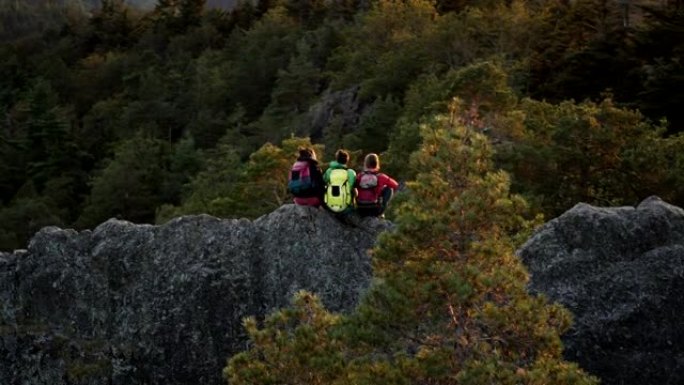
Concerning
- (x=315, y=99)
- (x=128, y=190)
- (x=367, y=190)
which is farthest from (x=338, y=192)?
(x=315, y=99)

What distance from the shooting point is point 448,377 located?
11133 mm

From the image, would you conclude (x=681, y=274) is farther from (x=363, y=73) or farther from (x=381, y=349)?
(x=363, y=73)

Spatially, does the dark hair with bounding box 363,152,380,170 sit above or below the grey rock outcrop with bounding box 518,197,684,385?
above

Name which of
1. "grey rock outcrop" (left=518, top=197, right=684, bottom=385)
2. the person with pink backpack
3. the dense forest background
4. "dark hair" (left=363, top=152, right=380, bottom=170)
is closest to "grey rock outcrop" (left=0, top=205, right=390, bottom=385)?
the person with pink backpack

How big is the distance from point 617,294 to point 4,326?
13412 millimetres

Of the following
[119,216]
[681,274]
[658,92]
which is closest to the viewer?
[681,274]

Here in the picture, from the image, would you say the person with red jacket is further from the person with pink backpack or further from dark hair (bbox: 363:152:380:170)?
the person with pink backpack

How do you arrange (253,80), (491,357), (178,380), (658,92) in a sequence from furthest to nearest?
1. (253,80)
2. (658,92)
3. (178,380)
4. (491,357)

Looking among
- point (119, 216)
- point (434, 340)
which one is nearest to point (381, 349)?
point (434, 340)

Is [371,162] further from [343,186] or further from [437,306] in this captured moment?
[437,306]

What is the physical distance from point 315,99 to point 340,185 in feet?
235

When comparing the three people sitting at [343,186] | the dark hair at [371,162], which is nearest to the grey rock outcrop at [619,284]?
the three people sitting at [343,186]

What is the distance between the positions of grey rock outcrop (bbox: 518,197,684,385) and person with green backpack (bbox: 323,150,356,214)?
377cm

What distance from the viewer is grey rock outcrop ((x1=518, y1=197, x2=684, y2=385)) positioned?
15289 mm
